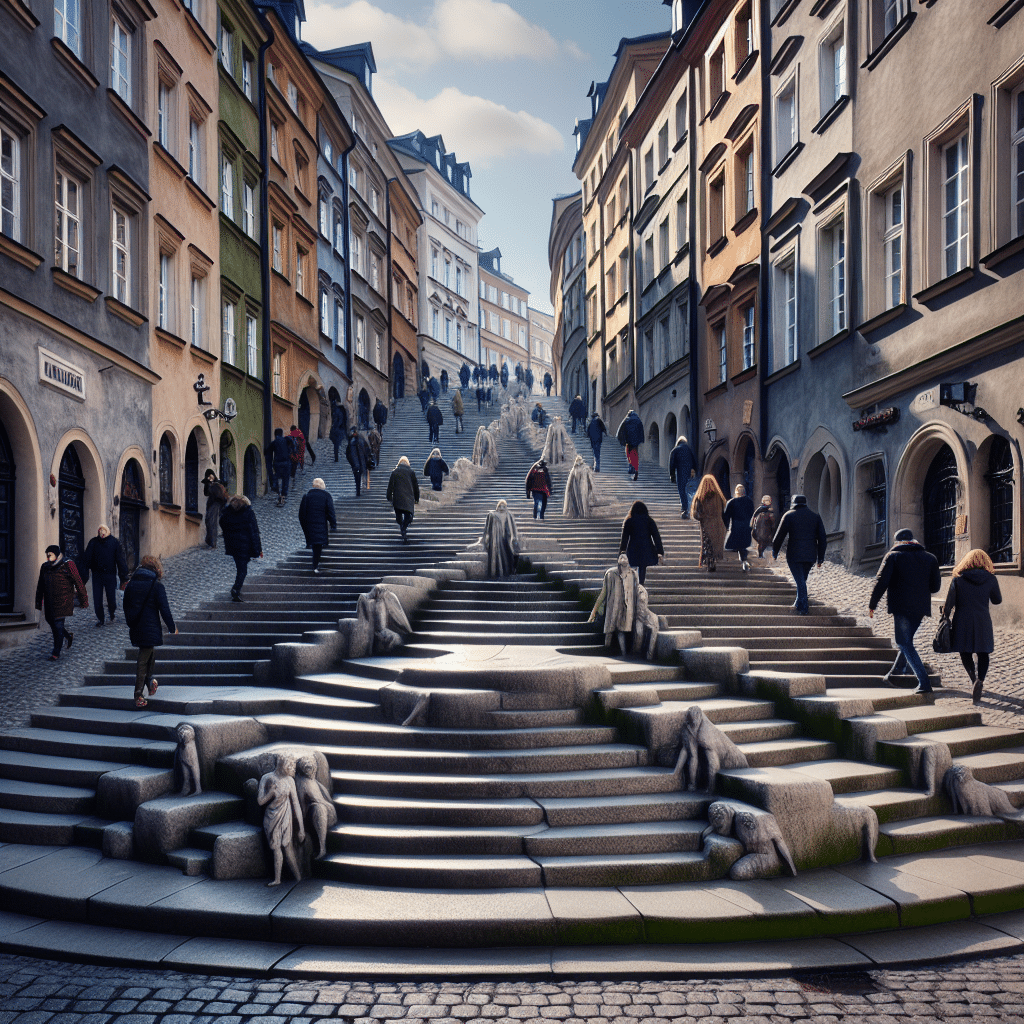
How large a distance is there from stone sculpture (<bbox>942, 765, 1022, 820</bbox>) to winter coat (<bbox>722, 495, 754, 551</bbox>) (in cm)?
816

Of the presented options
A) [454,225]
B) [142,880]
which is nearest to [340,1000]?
[142,880]

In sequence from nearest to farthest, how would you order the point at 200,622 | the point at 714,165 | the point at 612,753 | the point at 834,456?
the point at 612,753
the point at 200,622
the point at 834,456
the point at 714,165

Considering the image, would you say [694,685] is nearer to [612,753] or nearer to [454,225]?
[612,753]

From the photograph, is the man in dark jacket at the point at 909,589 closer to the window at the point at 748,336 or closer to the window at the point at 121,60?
the window at the point at 748,336

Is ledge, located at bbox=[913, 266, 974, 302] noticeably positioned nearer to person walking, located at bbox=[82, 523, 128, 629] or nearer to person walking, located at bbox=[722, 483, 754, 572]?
person walking, located at bbox=[722, 483, 754, 572]

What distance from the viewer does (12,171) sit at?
13922 mm

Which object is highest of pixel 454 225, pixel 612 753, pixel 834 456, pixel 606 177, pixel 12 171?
pixel 454 225

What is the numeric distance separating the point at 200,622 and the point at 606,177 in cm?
3346

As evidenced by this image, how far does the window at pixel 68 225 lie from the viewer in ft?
50.4

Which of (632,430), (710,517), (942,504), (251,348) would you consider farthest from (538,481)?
(251,348)

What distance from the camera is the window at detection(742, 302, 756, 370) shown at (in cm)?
2414

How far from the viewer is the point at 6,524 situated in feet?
44.6

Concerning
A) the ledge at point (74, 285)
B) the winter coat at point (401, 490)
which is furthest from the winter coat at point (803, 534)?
the ledge at point (74, 285)

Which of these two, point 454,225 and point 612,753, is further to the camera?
point 454,225
